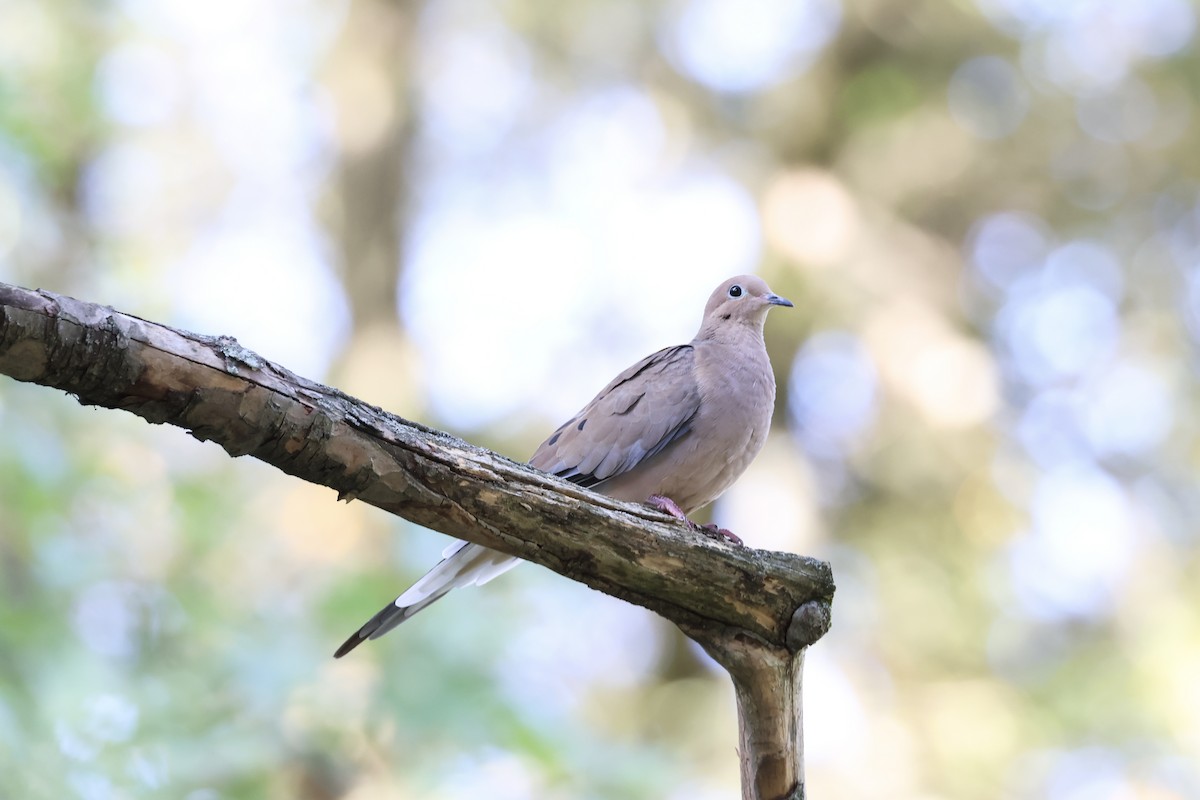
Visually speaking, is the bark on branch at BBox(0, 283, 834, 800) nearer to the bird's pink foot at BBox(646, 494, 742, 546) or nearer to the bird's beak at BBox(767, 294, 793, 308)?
the bird's pink foot at BBox(646, 494, 742, 546)

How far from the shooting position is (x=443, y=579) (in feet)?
12.0

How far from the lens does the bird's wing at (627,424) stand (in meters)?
3.97

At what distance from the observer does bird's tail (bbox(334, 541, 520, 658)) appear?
3.52m

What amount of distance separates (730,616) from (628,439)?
4.03 feet

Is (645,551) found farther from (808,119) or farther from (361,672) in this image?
(808,119)

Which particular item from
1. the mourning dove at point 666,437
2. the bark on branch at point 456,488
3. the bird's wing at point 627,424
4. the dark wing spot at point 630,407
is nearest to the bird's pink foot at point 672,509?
the mourning dove at point 666,437

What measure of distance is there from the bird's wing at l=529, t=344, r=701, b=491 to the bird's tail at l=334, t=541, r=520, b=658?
1.28 feet

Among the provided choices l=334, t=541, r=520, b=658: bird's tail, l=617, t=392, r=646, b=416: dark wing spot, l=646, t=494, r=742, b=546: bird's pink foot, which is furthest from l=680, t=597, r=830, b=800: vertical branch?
l=617, t=392, r=646, b=416: dark wing spot

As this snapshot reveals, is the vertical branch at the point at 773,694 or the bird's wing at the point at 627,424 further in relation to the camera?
the bird's wing at the point at 627,424

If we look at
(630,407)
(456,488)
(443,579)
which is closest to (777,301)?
(630,407)

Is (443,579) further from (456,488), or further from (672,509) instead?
(456,488)

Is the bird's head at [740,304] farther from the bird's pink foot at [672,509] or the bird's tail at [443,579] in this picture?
the bird's tail at [443,579]

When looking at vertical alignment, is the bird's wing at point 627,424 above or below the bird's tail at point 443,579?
above

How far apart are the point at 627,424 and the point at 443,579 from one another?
0.88m
